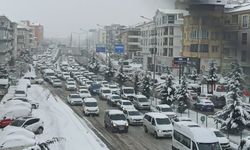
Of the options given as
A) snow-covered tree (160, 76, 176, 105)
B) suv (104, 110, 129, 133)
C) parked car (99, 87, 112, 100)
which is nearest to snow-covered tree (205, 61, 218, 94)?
parked car (99, 87, 112, 100)

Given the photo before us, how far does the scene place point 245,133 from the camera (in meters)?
30.7

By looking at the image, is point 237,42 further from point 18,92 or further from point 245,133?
point 18,92

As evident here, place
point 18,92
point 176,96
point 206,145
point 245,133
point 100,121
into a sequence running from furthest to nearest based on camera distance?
point 18,92 < point 176,96 < point 100,121 < point 245,133 < point 206,145

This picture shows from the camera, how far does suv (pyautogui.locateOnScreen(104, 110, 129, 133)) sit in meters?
31.0

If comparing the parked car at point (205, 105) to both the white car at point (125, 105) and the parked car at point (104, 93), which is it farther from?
the parked car at point (104, 93)

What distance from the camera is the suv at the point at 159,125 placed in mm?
28875

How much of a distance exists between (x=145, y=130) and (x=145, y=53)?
7455 centimetres

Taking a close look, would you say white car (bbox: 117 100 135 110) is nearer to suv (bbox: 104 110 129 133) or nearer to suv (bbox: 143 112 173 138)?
suv (bbox: 104 110 129 133)

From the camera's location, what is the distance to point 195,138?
70.5 ft

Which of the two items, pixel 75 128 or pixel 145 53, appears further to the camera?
pixel 145 53

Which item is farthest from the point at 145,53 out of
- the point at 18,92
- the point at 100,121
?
the point at 100,121

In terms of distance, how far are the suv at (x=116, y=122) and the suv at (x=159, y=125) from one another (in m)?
1.69

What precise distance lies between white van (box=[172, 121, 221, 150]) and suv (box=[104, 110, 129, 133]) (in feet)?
25.6

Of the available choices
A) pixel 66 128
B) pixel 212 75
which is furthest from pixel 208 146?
pixel 212 75
